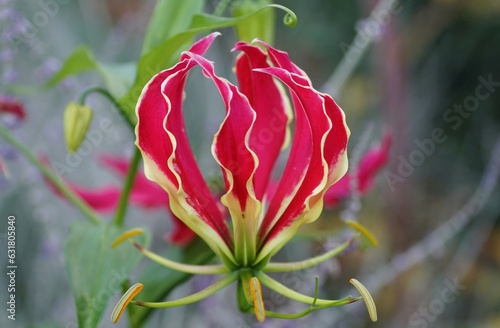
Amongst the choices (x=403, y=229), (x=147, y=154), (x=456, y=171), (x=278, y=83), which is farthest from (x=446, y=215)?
(x=147, y=154)

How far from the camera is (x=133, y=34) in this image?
2.51m

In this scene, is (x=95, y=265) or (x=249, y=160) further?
(x=95, y=265)

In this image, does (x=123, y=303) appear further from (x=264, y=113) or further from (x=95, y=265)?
(x=264, y=113)

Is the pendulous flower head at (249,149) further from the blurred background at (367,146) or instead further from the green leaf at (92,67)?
the blurred background at (367,146)

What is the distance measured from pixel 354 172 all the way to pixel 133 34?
1.63 meters

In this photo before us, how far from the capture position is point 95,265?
83 cm

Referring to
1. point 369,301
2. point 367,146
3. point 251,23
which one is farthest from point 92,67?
point 367,146

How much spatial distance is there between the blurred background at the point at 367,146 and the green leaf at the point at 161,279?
181 mm

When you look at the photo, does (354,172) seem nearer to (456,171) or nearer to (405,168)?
(405,168)

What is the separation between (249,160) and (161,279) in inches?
10.6

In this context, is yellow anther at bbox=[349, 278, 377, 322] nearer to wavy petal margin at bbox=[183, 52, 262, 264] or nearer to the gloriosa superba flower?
the gloriosa superba flower

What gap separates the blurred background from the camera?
171 centimetres

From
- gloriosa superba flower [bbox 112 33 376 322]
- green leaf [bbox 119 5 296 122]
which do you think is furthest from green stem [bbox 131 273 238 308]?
green leaf [bbox 119 5 296 122]

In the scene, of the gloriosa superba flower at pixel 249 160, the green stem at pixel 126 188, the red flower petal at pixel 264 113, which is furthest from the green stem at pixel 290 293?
the green stem at pixel 126 188
